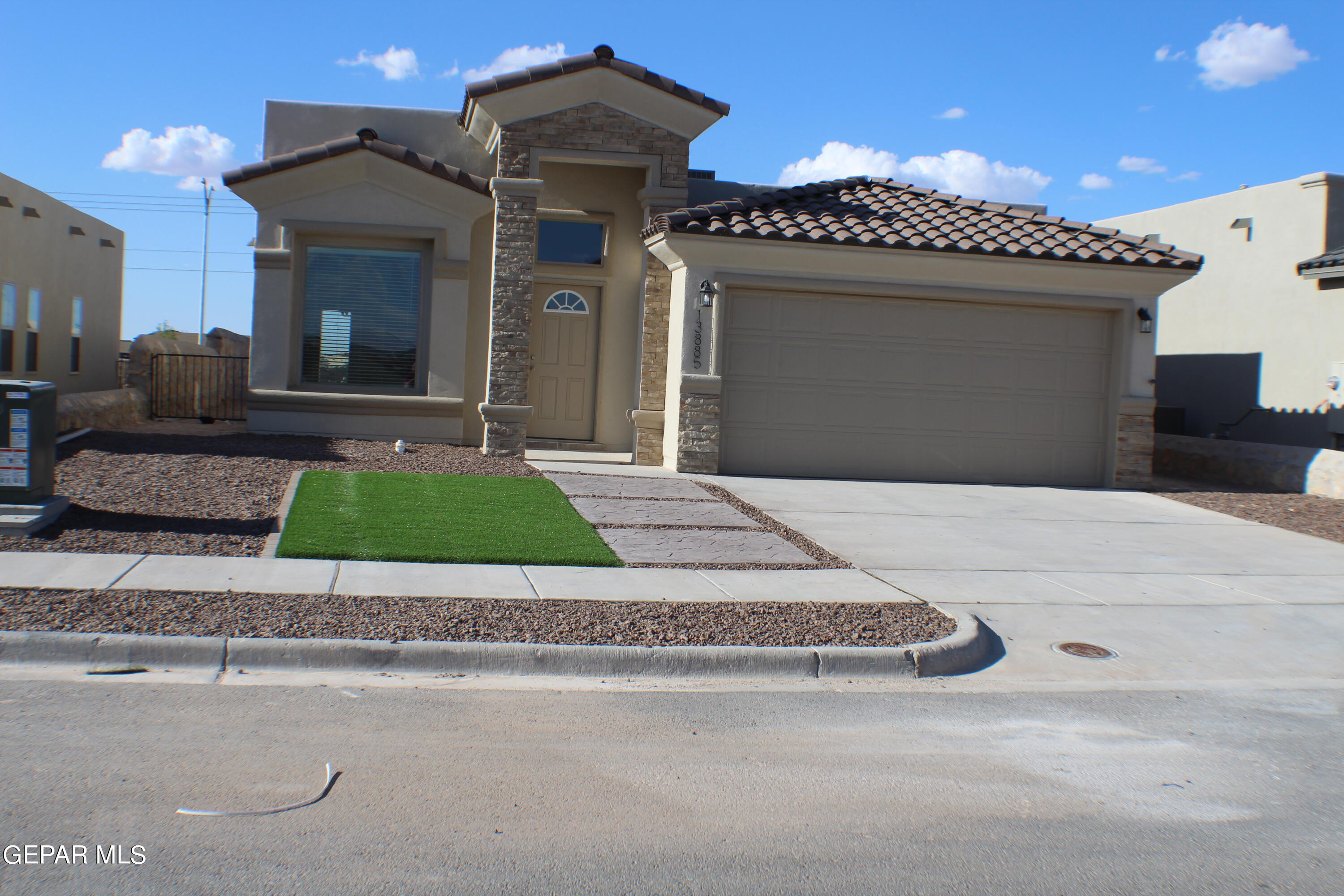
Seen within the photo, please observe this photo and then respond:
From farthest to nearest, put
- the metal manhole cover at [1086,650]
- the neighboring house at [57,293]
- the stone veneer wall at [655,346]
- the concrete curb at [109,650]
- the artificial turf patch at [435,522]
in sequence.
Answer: the neighboring house at [57,293] < the stone veneer wall at [655,346] < the artificial turf patch at [435,522] < the metal manhole cover at [1086,650] < the concrete curb at [109,650]

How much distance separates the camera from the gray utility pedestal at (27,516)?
800cm

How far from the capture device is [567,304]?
53.0ft

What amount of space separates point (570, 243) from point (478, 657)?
36.7 feet

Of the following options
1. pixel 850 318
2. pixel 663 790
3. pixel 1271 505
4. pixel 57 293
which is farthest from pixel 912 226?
pixel 57 293

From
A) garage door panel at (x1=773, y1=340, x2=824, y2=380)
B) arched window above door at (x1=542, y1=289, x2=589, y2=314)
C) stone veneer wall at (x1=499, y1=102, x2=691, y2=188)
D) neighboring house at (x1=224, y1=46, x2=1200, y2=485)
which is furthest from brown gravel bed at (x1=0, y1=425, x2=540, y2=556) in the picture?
stone veneer wall at (x1=499, y1=102, x2=691, y2=188)

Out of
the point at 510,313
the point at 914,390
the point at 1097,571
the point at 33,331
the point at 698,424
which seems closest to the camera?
the point at 1097,571

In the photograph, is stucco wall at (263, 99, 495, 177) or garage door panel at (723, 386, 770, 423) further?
stucco wall at (263, 99, 495, 177)

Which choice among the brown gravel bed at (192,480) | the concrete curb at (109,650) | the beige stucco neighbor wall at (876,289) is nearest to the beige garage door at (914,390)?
the beige stucco neighbor wall at (876,289)

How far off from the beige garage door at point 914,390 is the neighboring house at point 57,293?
10.6 metres

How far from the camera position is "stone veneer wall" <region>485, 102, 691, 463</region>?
46.8ft

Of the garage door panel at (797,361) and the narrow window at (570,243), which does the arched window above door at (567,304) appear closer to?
the narrow window at (570,243)

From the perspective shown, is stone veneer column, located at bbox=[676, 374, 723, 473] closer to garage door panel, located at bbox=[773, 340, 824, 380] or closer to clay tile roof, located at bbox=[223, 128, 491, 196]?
garage door panel, located at bbox=[773, 340, 824, 380]

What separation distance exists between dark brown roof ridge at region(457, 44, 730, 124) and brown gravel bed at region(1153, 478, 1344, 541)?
28.3 feet

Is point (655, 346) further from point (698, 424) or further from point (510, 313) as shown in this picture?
point (510, 313)
